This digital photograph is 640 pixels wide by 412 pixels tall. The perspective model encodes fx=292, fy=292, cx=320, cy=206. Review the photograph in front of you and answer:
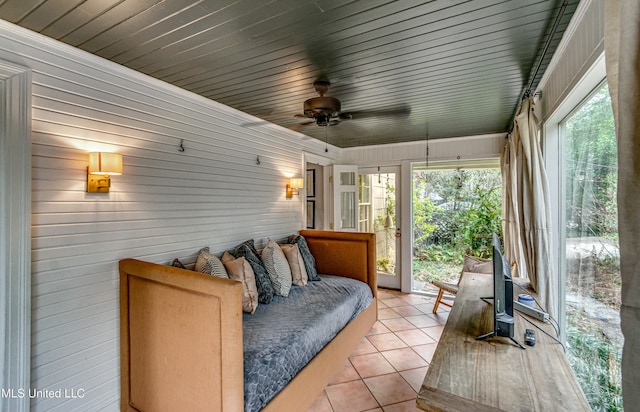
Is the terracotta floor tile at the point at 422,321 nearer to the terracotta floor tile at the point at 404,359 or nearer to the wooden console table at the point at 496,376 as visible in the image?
the terracotta floor tile at the point at 404,359

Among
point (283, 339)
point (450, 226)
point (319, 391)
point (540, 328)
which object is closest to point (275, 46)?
point (283, 339)

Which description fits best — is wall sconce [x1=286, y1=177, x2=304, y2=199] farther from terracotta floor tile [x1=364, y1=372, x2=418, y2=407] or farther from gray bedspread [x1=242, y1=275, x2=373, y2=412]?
terracotta floor tile [x1=364, y1=372, x2=418, y2=407]

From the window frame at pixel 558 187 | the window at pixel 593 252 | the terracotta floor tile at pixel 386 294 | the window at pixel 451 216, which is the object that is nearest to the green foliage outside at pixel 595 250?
the window at pixel 593 252

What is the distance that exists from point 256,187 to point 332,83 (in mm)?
1557

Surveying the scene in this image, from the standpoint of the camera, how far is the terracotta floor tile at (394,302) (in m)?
4.25

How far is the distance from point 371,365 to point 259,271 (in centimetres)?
136

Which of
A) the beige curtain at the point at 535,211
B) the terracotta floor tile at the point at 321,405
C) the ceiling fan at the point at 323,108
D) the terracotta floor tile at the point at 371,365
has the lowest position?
the terracotta floor tile at the point at 321,405

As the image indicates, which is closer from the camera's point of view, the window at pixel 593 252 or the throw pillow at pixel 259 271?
the window at pixel 593 252

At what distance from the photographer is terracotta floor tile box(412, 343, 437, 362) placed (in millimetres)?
2844

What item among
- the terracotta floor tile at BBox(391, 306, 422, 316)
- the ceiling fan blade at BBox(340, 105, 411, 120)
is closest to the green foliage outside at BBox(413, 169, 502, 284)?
the terracotta floor tile at BBox(391, 306, 422, 316)

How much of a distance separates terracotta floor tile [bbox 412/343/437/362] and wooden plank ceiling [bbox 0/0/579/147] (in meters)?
2.40

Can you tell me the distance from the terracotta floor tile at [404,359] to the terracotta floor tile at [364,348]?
138 mm

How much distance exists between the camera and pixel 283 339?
1.98 metres

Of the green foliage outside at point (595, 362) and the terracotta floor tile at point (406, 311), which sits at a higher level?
the green foliage outside at point (595, 362)
